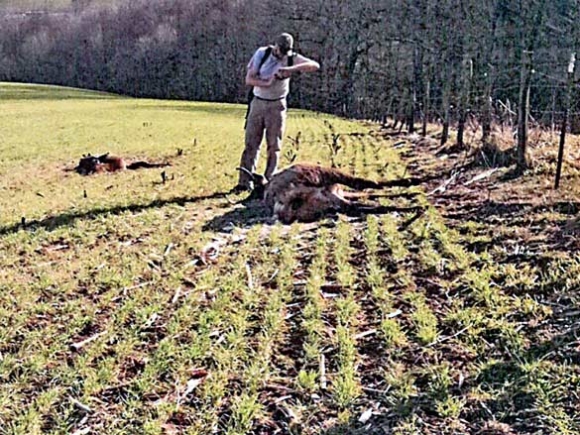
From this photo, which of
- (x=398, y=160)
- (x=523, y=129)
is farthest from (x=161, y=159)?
(x=523, y=129)

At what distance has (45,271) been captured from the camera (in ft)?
16.8

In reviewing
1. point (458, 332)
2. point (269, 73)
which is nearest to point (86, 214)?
point (269, 73)

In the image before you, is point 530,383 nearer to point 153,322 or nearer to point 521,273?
point 521,273

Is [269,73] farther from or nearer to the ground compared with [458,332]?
farther from the ground

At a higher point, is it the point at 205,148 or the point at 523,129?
the point at 523,129

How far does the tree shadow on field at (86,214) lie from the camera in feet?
21.6

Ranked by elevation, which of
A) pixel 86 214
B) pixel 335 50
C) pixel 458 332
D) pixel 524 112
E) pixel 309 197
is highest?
pixel 335 50

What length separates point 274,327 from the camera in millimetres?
3936

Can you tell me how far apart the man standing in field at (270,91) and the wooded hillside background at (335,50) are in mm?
3166

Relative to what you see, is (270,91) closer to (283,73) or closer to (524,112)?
(283,73)

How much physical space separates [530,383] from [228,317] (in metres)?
1.90

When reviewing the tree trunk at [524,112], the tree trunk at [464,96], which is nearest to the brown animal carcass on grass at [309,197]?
the tree trunk at [524,112]

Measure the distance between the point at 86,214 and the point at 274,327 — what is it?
3.95m

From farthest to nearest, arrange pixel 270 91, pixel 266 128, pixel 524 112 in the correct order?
1. pixel 524 112
2. pixel 266 128
3. pixel 270 91
